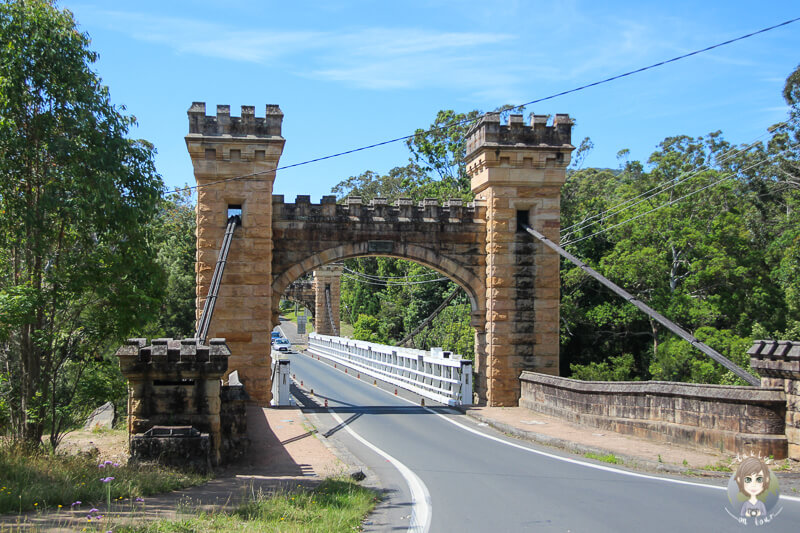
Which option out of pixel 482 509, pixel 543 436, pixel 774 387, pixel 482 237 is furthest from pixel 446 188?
pixel 482 509

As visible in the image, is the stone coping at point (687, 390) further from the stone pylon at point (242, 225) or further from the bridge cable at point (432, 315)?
the bridge cable at point (432, 315)

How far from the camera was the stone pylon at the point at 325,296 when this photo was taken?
46.7 meters

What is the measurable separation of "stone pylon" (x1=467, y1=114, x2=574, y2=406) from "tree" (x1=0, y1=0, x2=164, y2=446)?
9022 mm

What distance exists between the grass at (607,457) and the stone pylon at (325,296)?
35.9 meters

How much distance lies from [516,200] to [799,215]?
47.6 feet

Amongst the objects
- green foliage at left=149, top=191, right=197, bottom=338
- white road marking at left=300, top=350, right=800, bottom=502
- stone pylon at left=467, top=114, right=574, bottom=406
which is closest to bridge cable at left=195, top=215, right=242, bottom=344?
white road marking at left=300, top=350, right=800, bottom=502

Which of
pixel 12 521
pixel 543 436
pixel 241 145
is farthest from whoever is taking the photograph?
pixel 241 145

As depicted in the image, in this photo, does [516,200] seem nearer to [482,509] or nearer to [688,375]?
[688,375]

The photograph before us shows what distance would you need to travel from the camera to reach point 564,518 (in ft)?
23.2

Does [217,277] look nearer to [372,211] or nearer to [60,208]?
[372,211]

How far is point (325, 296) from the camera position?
1897 inches

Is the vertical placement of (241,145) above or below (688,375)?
above

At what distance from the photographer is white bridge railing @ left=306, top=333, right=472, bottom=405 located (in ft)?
60.7

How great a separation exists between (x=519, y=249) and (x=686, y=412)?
781cm
